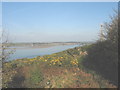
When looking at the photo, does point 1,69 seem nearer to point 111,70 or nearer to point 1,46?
point 1,46

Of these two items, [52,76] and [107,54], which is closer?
[107,54]

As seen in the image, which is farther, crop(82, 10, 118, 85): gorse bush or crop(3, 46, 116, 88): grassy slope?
crop(82, 10, 118, 85): gorse bush

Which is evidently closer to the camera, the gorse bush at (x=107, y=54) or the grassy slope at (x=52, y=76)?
the grassy slope at (x=52, y=76)

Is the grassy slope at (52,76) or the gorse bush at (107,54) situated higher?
the gorse bush at (107,54)

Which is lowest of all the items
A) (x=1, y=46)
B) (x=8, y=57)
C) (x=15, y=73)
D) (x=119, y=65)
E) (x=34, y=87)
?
(x=34, y=87)

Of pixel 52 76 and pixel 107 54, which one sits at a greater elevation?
pixel 107 54

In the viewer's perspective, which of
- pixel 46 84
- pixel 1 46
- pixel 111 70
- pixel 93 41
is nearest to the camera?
pixel 1 46

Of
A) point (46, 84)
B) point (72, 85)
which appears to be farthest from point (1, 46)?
point (72, 85)

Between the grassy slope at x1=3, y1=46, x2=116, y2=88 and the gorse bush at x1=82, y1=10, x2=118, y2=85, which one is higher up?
the gorse bush at x1=82, y1=10, x2=118, y2=85
